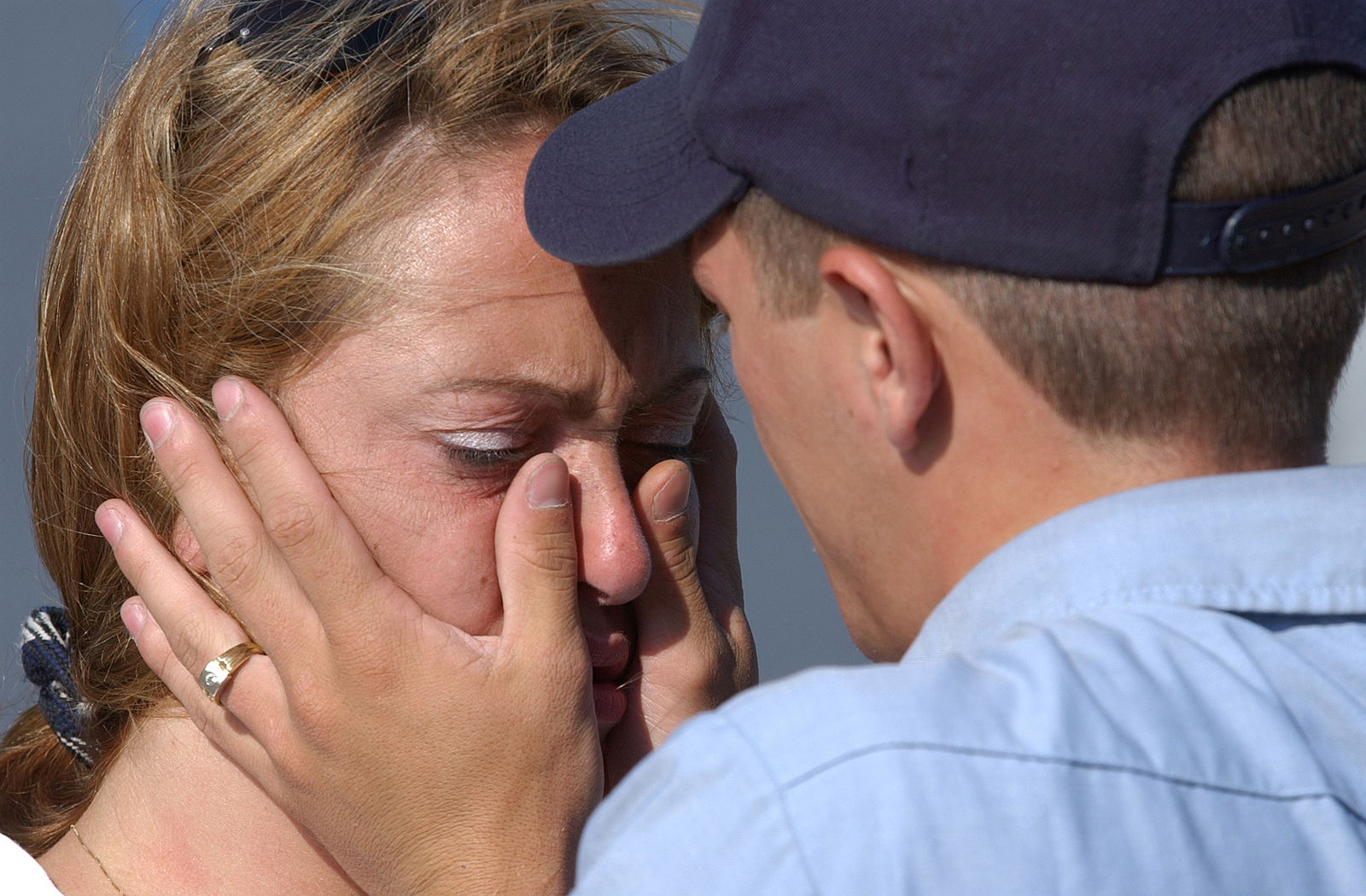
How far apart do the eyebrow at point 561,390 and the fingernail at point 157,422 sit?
0.41 meters

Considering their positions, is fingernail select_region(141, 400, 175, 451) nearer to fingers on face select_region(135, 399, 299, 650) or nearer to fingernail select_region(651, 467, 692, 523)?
fingers on face select_region(135, 399, 299, 650)

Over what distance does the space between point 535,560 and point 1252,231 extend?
95 centimetres

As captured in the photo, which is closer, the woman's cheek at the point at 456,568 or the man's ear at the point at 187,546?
the woman's cheek at the point at 456,568

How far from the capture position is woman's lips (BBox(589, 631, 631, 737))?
1865 mm

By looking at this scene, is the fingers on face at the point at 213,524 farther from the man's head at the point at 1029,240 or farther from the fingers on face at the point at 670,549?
the man's head at the point at 1029,240

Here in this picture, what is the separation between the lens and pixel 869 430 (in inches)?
47.4

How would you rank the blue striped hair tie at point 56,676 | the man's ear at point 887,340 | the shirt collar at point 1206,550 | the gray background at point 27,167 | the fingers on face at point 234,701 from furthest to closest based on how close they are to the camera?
the gray background at point 27,167, the blue striped hair tie at point 56,676, the fingers on face at point 234,701, the man's ear at point 887,340, the shirt collar at point 1206,550

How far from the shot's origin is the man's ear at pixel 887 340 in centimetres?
112

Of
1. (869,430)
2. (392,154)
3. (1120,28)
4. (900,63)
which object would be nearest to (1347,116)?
(1120,28)

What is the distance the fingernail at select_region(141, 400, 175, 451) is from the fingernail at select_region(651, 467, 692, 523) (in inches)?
27.3

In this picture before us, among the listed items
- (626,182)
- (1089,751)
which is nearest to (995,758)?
(1089,751)

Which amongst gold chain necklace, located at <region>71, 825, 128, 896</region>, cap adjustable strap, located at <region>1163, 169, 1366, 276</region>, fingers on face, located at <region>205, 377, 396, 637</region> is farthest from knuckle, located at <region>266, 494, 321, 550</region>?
cap adjustable strap, located at <region>1163, 169, 1366, 276</region>

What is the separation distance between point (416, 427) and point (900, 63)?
0.83 m

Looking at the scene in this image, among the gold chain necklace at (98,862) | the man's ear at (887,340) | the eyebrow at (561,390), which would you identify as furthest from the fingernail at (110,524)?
the man's ear at (887,340)
